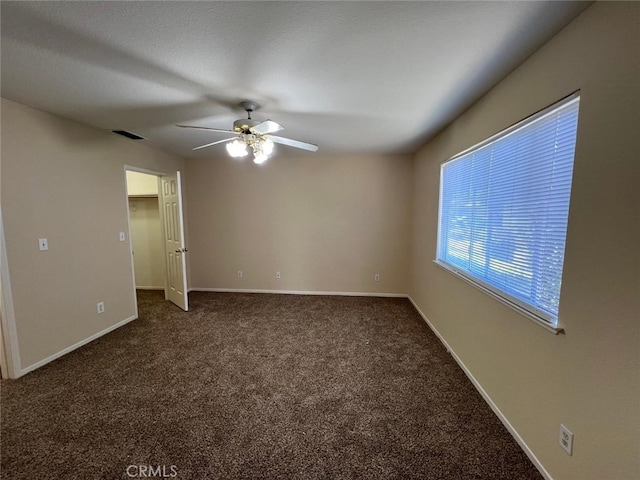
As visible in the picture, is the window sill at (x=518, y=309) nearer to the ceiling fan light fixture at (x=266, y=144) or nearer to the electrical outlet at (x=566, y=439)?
the electrical outlet at (x=566, y=439)

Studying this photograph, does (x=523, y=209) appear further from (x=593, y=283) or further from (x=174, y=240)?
(x=174, y=240)

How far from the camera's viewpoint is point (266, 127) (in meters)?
2.00

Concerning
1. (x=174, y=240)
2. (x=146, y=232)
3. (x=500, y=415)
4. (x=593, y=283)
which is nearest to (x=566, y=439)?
(x=500, y=415)

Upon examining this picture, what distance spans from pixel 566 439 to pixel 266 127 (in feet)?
8.75

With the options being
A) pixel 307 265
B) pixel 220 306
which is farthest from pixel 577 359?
pixel 220 306

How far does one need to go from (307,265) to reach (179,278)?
2.06 metres

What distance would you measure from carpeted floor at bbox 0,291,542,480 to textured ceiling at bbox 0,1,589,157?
2.42 m

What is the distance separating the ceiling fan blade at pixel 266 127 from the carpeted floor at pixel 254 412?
2.16 m

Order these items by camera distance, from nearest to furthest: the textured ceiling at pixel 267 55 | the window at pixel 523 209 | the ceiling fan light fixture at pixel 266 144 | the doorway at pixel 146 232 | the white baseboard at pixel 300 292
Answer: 1. the textured ceiling at pixel 267 55
2. the window at pixel 523 209
3. the ceiling fan light fixture at pixel 266 144
4. the white baseboard at pixel 300 292
5. the doorway at pixel 146 232

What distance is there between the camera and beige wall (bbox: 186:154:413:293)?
421 cm

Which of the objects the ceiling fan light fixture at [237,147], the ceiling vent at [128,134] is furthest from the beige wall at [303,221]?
the ceiling fan light fixture at [237,147]

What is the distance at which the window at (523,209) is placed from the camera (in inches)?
51.7

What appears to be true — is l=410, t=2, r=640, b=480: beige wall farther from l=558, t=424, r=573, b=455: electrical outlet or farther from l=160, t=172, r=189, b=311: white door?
l=160, t=172, r=189, b=311: white door

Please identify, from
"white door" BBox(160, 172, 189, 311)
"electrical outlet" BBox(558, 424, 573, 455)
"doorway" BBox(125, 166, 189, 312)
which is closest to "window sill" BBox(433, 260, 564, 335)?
"electrical outlet" BBox(558, 424, 573, 455)
